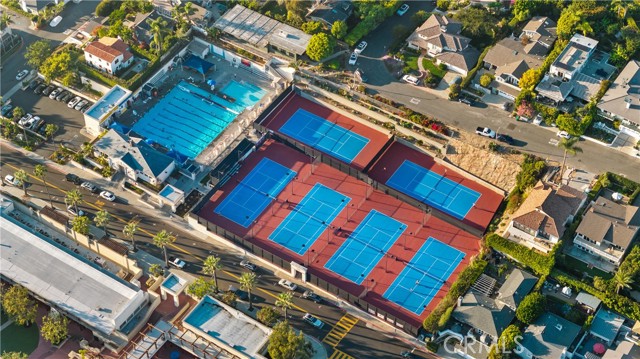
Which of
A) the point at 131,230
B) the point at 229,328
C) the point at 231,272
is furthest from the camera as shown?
the point at 231,272

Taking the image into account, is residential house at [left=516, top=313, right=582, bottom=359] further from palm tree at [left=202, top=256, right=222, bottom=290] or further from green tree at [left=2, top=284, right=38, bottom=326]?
green tree at [left=2, top=284, right=38, bottom=326]

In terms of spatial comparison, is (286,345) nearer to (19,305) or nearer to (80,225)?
(19,305)

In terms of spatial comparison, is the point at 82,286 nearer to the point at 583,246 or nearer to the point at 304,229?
the point at 304,229

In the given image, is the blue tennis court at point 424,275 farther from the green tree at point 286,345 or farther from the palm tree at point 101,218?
the palm tree at point 101,218

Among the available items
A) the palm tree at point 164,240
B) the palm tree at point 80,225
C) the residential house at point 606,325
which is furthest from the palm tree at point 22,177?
the residential house at point 606,325

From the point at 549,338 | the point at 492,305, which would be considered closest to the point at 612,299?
the point at 549,338

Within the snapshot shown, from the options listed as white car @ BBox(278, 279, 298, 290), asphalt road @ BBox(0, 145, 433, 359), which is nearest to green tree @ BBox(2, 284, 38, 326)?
asphalt road @ BBox(0, 145, 433, 359)
